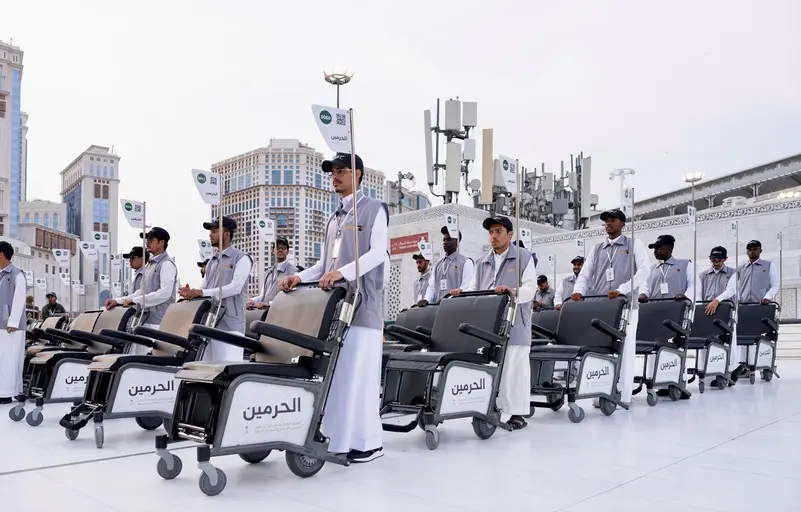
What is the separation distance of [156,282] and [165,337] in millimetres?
1872

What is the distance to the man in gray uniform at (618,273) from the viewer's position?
6047mm

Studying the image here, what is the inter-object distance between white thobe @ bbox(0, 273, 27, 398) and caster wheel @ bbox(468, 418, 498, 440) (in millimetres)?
4786

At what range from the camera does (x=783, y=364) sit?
12195 mm

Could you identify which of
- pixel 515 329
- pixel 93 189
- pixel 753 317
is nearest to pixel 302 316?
pixel 515 329

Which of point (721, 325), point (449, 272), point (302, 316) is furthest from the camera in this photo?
point (449, 272)

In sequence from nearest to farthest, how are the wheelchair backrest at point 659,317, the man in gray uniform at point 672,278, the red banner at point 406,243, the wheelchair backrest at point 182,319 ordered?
the wheelchair backrest at point 182,319
the wheelchair backrest at point 659,317
the man in gray uniform at point 672,278
the red banner at point 406,243

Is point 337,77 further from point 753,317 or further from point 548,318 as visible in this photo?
point 753,317

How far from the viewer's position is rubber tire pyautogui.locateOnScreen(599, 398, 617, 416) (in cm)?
582

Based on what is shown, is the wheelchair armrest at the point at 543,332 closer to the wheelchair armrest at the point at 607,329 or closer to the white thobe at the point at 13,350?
the wheelchair armrest at the point at 607,329

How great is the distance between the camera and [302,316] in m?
3.67

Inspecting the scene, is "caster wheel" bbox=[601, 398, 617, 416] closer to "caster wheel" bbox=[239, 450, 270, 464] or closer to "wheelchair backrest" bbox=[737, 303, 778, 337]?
"caster wheel" bbox=[239, 450, 270, 464]

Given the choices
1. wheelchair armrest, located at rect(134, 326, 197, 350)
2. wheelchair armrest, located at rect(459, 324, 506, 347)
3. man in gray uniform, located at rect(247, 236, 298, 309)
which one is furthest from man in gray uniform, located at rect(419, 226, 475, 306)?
wheelchair armrest, located at rect(134, 326, 197, 350)

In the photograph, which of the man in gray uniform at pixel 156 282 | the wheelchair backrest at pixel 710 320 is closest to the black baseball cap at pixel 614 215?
the wheelchair backrest at pixel 710 320

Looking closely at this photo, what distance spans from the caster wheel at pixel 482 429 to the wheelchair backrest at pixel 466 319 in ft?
1.56
